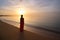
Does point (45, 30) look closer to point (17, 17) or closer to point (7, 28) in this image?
point (17, 17)

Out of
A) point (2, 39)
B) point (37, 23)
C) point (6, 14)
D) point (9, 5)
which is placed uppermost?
point (9, 5)

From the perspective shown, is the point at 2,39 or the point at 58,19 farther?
the point at 2,39

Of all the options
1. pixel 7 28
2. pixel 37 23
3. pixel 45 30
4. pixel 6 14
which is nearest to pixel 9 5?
pixel 6 14

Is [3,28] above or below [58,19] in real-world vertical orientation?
below

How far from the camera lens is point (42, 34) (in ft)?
4.83

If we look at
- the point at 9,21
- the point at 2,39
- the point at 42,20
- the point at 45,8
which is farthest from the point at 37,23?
the point at 2,39

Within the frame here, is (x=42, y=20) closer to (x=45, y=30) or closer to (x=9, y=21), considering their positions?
(x=45, y=30)

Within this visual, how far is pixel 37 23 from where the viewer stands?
4.90 ft

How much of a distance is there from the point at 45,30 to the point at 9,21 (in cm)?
47

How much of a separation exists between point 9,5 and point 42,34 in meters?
0.55

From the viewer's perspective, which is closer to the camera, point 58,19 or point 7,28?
point 58,19

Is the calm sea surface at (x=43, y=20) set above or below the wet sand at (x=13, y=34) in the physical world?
above

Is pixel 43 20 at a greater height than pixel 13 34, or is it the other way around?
pixel 43 20

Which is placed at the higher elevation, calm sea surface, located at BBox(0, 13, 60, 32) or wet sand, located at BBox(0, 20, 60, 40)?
calm sea surface, located at BBox(0, 13, 60, 32)
